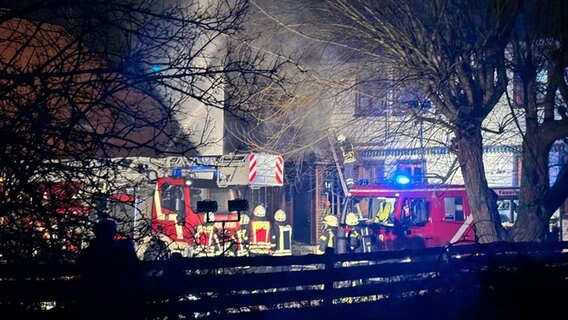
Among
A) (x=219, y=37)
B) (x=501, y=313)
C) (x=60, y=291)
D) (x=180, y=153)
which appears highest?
(x=219, y=37)

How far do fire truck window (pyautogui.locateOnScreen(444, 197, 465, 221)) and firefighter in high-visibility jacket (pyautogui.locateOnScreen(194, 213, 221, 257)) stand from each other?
5327mm

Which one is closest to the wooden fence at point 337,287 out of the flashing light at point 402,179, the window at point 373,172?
the flashing light at point 402,179

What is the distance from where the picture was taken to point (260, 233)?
15594mm

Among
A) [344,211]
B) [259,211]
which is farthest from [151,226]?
[259,211]

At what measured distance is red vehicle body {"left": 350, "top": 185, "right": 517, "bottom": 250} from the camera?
47.7ft

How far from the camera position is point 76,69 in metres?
6.24

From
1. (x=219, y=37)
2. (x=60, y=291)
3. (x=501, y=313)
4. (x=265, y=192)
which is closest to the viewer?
(x=60, y=291)

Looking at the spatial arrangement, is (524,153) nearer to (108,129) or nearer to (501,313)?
(501,313)

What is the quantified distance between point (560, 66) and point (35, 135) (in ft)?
27.6

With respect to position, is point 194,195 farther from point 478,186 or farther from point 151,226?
point 151,226

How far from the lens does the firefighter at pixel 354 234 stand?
46.8ft

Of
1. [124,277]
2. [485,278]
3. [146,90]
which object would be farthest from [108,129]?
[485,278]

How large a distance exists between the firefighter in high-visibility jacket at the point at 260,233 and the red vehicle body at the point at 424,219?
211 cm

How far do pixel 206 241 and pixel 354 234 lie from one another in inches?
226
